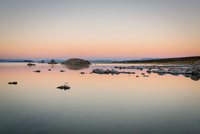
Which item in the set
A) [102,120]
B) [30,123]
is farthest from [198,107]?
[30,123]

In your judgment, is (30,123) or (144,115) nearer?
(30,123)

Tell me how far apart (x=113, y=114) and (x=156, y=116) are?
2.01 meters

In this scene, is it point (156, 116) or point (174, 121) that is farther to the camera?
point (156, 116)

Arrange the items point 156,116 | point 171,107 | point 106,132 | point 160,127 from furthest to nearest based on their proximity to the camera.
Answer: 1. point 171,107
2. point 156,116
3. point 160,127
4. point 106,132

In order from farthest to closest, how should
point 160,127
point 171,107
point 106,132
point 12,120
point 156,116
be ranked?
1. point 171,107
2. point 156,116
3. point 12,120
4. point 160,127
5. point 106,132

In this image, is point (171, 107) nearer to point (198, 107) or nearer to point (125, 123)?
point (198, 107)

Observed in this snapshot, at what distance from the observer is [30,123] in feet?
19.3

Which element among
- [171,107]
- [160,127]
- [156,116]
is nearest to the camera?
[160,127]

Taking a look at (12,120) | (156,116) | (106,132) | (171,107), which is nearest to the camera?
(106,132)

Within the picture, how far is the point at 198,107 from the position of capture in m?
8.32

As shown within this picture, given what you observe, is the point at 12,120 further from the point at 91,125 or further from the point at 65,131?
the point at 91,125

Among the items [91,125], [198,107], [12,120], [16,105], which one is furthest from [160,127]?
[16,105]

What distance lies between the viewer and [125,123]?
593 cm

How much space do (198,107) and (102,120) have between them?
597cm
